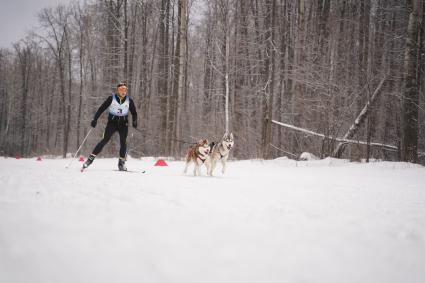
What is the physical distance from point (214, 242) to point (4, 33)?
44755 mm

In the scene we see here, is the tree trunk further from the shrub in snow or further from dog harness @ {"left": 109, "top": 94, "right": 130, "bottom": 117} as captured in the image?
dog harness @ {"left": 109, "top": 94, "right": 130, "bottom": 117}

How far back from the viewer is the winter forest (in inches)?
495

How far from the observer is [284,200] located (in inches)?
157

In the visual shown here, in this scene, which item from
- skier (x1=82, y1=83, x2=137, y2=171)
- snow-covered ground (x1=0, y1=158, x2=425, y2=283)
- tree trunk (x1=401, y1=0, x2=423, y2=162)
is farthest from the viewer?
tree trunk (x1=401, y1=0, x2=423, y2=162)

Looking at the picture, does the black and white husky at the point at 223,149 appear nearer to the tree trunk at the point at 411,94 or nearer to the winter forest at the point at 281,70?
the winter forest at the point at 281,70

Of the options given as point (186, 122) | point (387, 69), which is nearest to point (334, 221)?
point (387, 69)

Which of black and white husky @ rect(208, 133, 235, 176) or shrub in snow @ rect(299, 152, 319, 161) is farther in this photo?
shrub in snow @ rect(299, 152, 319, 161)

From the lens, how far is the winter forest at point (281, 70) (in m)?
12.6

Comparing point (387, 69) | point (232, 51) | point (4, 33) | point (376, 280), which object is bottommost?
point (376, 280)

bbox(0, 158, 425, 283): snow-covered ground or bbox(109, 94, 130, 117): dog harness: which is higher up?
bbox(109, 94, 130, 117): dog harness

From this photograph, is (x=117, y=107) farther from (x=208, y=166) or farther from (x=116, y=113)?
(x=208, y=166)

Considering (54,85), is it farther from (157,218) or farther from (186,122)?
(157,218)

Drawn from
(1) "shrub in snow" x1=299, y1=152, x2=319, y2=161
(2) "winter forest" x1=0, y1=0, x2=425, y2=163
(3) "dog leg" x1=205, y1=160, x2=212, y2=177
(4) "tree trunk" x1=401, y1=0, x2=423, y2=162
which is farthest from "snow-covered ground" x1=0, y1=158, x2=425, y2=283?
(1) "shrub in snow" x1=299, y1=152, x2=319, y2=161

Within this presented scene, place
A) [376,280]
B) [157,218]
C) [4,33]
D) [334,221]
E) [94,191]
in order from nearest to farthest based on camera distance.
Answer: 1. [376,280]
2. [157,218]
3. [334,221]
4. [94,191]
5. [4,33]
